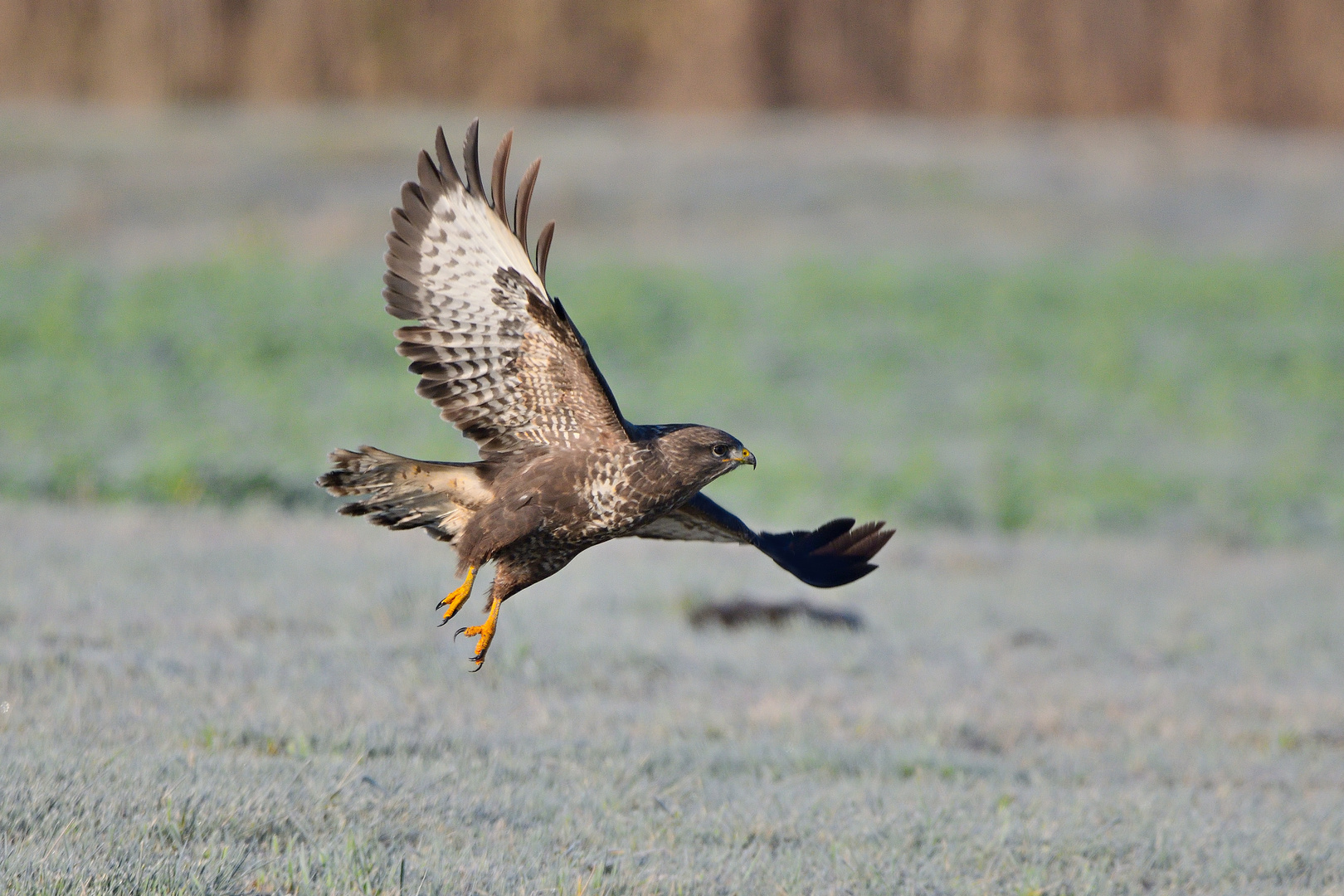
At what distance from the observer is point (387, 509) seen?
511 cm

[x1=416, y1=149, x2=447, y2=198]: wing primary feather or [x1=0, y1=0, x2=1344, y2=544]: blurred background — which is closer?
[x1=416, y1=149, x2=447, y2=198]: wing primary feather

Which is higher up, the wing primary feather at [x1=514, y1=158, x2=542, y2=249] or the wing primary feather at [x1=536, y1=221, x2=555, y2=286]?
the wing primary feather at [x1=514, y1=158, x2=542, y2=249]

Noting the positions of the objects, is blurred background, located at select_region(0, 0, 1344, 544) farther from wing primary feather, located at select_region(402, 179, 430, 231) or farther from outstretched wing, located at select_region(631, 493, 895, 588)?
wing primary feather, located at select_region(402, 179, 430, 231)

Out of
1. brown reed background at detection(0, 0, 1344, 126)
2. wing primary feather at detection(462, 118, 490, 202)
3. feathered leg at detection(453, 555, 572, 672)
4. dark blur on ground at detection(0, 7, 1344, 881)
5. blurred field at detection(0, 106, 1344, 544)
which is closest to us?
wing primary feather at detection(462, 118, 490, 202)

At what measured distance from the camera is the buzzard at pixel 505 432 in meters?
4.50

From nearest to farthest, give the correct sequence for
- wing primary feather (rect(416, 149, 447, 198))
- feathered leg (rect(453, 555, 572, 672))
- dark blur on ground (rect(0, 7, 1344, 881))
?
feathered leg (rect(453, 555, 572, 672)), wing primary feather (rect(416, 149, 447, 198)), dark blur on ground (rect(0, 7, 1344, 881))

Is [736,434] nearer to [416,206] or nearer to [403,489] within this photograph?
[403,489]

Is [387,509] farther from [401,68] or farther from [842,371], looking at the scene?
[401,68]

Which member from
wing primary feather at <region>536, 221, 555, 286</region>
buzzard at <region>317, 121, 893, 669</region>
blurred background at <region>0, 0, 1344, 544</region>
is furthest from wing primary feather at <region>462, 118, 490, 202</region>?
blurred background at <region>0, 0, 1344, 544</region>

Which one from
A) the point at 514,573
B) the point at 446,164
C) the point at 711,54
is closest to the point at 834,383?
the point at 711,54

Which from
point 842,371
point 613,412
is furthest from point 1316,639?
point 842,371

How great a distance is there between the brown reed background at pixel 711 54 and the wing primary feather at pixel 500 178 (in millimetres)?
24072

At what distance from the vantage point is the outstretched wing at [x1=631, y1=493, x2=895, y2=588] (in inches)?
203

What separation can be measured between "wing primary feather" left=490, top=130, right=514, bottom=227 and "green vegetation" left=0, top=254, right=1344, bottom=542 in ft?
24.5
